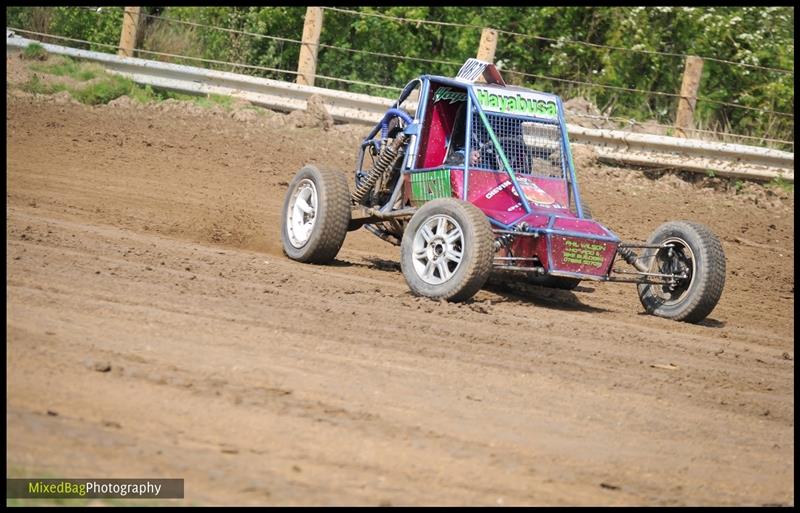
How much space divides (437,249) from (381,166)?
5.14 feet

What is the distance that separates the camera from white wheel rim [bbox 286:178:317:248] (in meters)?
10.4

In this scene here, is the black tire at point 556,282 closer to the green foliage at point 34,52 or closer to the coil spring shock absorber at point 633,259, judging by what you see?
the coil spring shock absorber at point 633,259

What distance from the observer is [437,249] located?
29.0 feet

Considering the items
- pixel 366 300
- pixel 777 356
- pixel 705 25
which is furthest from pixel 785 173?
pixel 366 300

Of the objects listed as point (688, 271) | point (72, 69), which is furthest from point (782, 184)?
point (72, 69)

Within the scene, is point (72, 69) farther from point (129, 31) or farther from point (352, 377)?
point (352, 377)

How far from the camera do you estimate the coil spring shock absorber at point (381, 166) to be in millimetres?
10031

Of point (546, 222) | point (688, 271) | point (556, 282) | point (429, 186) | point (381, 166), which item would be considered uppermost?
point (381, 166)

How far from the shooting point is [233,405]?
5.28 meters

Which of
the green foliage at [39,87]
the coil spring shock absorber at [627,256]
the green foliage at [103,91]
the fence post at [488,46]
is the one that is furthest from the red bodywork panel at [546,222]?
the green foliage at [39,87]

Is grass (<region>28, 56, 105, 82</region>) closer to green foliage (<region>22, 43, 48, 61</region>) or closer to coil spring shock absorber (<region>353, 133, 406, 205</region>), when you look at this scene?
green foliage (<region>22, 43, 48, 61</region>)

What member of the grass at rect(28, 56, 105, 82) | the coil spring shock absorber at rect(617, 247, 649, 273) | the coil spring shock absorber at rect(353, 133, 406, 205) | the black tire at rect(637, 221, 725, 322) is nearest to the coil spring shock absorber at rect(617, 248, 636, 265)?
the coil spring shock absorber at rect(617, 247, 649, 273)

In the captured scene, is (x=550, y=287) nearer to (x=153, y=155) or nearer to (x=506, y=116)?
(x=506, y=116)

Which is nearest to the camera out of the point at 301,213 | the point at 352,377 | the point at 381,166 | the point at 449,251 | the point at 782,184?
the point at 352,377
